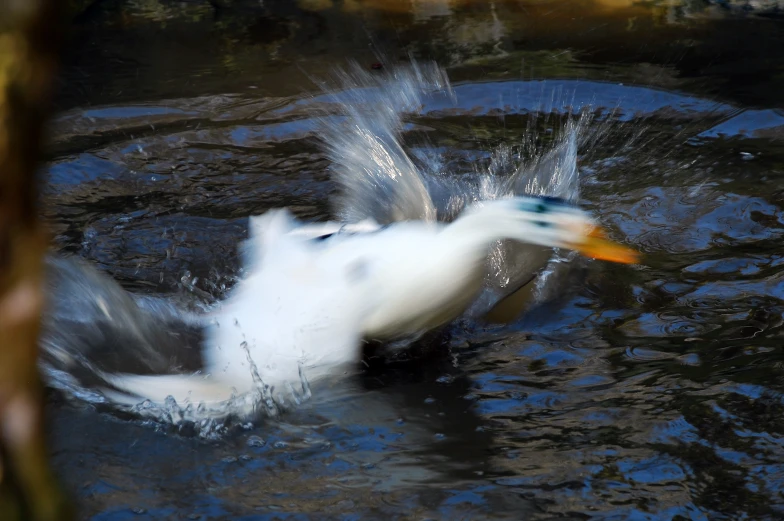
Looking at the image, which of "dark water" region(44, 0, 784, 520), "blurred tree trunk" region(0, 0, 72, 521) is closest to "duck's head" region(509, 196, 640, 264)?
"dark water" region(44, 0, 784, 520)

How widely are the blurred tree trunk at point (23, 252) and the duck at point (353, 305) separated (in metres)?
2.18

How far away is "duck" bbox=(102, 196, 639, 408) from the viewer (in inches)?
121

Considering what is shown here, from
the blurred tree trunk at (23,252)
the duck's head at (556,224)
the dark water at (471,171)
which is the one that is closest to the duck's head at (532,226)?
the duck's head at (556,224)

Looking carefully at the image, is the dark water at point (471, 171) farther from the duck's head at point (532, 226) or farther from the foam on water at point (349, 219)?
the duck's head at point (532, 226)

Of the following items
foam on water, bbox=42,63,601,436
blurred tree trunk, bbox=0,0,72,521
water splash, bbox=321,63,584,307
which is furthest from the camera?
water splash, bbox=321,63,584,307

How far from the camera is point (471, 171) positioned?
184 inches

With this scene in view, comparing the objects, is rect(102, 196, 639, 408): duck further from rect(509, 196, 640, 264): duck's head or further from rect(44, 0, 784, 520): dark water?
rect(44, 0, 784, 520): dark water

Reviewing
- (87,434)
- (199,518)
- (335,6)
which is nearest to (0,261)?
(199,518)

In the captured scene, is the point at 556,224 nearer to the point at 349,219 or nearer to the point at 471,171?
the point at 349,219

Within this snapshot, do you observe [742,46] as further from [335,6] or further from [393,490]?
[393,490]

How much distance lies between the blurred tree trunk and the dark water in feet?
5.67

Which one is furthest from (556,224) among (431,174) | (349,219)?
(431,174)

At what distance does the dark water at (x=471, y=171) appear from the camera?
2607 millimetres

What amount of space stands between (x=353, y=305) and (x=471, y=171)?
172cm
